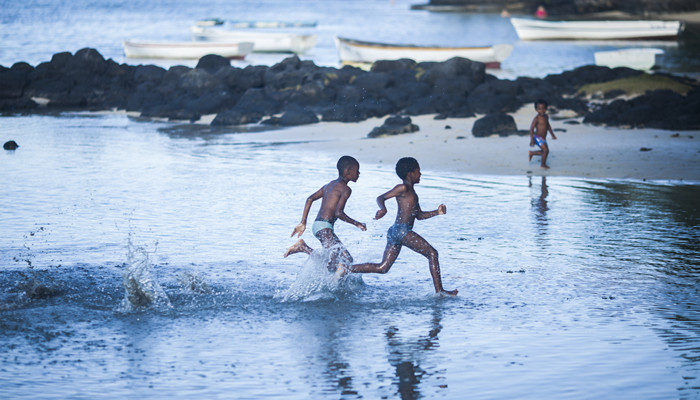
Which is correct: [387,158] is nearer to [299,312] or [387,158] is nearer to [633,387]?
[299,312]

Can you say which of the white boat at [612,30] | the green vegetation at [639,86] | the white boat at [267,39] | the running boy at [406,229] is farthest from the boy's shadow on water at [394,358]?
the white boat at [612,30]

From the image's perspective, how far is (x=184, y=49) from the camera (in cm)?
5256

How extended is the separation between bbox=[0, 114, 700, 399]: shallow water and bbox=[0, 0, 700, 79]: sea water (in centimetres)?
3068

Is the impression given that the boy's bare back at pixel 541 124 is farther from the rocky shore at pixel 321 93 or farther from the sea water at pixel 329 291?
the rocky shore at pixel 321 93

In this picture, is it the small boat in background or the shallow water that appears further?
the small boat in background

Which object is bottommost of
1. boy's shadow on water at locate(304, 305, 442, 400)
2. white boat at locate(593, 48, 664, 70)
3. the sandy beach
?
boy's shadow on water at locate(304, 305, 442, 400)

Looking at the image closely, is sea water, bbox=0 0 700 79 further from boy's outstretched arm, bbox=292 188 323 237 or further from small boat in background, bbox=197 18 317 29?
boy's outstretched arm, bbox=292 188 323 237

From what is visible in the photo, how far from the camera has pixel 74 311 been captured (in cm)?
850

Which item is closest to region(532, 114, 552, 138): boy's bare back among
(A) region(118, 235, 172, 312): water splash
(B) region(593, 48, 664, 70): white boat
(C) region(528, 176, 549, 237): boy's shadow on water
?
(C) region(528, 176, 549, 237): boy's shadow on water

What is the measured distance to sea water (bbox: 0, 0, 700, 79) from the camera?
2136 inches

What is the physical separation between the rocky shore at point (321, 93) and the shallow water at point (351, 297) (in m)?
8.43

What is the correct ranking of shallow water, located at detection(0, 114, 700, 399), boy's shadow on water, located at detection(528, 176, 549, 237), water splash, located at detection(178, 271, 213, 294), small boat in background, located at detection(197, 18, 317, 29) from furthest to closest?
small boat in background, located at detection(197, 18, 317, 29) → boy's shadow on water, located at detection(528, 176, 549, 237) → water splash, located at detection(178, 271, 213, 294) → shallow water, located at detection(0, 114, 700, 399)

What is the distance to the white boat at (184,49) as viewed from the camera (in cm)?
5225

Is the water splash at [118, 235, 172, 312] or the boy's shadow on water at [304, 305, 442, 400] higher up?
the water splash at [118, 235, 172, 312]
